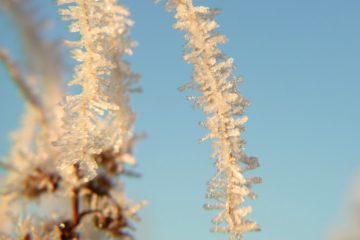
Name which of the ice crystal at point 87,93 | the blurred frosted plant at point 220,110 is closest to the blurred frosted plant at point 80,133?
the ice crystal at point 87,93

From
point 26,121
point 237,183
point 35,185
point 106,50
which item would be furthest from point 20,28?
point 237,183

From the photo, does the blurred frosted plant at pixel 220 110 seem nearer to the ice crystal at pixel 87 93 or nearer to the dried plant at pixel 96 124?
the dried plant at pixel 96 124

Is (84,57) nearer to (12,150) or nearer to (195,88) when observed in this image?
(195,88)

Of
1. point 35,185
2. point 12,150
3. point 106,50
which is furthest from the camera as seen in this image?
point 12,150

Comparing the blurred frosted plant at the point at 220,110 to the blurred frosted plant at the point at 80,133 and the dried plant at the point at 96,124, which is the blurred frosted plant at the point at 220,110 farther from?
the blurred frosted plant at the point at 80,133

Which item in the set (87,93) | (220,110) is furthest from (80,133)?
(220,110)

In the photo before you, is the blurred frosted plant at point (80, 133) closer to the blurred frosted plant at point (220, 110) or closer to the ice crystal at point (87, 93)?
the ice crystal at point (87, 93)

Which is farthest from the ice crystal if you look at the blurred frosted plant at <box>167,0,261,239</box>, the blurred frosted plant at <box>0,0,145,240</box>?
the blurred frosted plant at <box>167,0,261,239</box>

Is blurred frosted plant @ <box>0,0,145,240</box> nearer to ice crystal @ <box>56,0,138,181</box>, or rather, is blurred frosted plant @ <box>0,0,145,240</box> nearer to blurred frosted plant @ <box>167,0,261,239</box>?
ice crystal @ <box>56,0,138,181</box>
